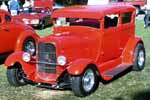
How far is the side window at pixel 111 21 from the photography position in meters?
9.12

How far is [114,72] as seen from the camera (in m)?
8.98

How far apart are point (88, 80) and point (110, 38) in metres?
1.52

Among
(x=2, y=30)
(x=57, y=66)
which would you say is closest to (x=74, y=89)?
(x=57, y=66)

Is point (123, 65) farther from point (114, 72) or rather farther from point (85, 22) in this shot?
point (85, 22)

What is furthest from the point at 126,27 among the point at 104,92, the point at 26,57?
the point at 26,57

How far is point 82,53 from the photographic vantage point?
8.59m

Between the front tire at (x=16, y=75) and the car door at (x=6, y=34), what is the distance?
2988mm

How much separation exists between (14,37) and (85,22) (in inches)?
144

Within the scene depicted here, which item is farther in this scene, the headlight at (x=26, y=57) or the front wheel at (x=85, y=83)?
the headlight at (x=26, y=57)

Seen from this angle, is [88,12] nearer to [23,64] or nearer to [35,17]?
[23,64]

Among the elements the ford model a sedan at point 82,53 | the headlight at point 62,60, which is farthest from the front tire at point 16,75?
the headlight at point 62,60

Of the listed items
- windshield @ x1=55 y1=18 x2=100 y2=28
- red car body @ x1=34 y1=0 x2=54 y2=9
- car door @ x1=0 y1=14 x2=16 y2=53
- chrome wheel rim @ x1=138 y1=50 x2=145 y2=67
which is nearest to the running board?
chrome wheel rim @ x1=138 y1=50 x2=145 y2=67

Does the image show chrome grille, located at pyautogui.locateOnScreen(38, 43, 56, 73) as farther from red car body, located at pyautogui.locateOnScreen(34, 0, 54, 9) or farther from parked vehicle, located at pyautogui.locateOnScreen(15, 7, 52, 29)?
red car body, located at pyautogui.locateOnScreen(34, 0, 54, 9)

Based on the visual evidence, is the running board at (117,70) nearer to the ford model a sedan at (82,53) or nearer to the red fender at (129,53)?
the ford model a sedan at (82,53)
